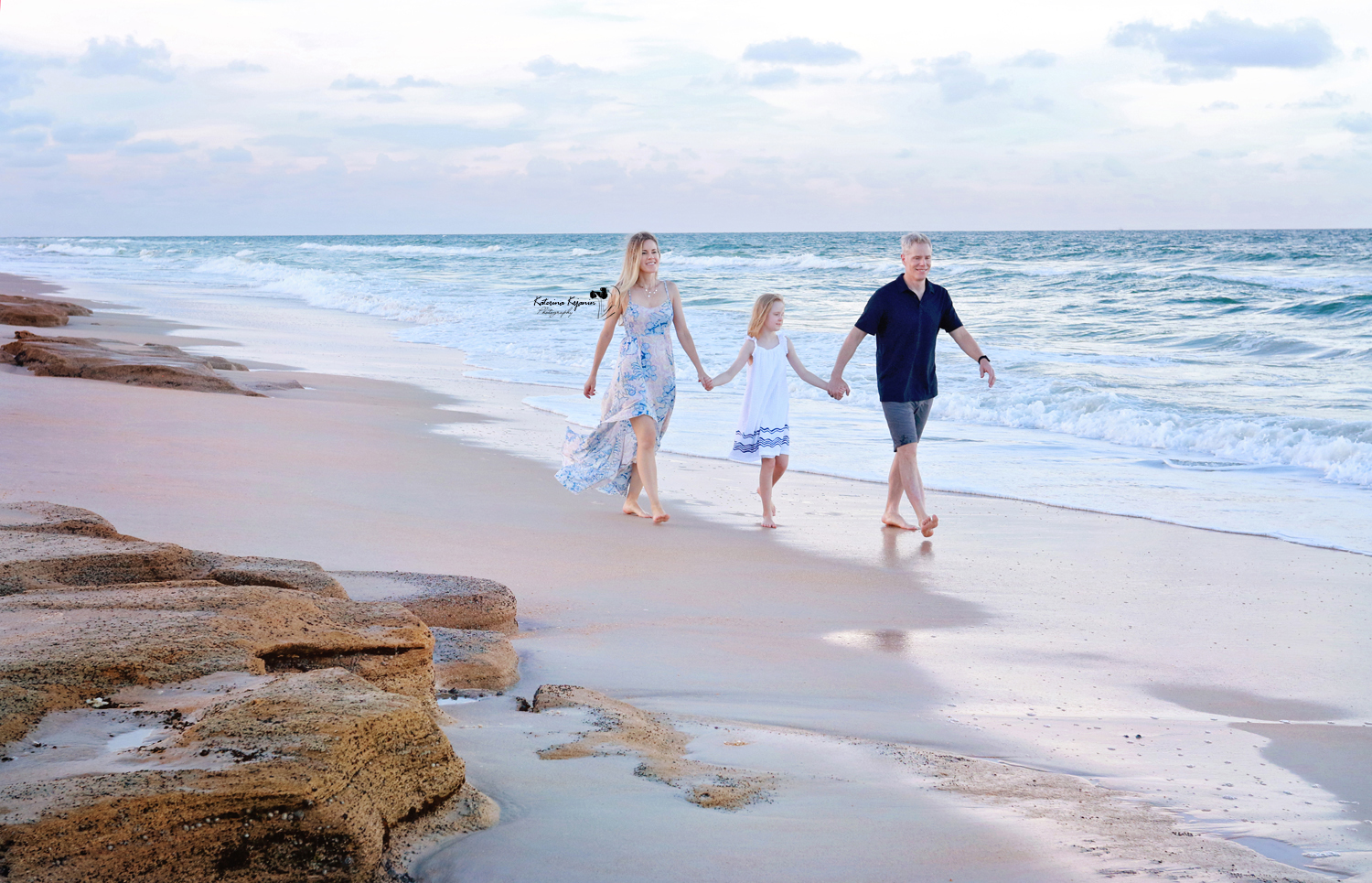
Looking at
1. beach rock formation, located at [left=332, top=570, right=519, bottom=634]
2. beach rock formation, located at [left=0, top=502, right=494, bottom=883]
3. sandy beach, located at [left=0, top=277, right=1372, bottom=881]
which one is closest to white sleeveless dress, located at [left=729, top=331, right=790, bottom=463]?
sandy beach, located at [left=0, top=277, right=1372, bottom=881]

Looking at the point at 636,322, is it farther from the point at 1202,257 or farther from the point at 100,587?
the point at 1202,257

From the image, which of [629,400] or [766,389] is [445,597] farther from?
[766,389]

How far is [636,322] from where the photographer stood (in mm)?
6887

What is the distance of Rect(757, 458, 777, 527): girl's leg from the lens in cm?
649

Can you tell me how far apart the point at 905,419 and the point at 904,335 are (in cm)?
49

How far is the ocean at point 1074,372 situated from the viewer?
797 centimetres

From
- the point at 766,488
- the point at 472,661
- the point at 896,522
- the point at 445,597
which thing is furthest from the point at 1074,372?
the point at 472,661

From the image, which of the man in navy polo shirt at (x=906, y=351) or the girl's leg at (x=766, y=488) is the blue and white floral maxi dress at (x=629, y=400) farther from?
the man in navy polo shirt at (x=906, y=351)

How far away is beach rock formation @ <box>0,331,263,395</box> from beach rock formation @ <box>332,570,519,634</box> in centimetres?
685

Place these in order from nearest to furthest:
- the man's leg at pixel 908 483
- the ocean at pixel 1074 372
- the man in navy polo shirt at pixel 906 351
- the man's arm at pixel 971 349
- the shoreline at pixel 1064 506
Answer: the shoreline at pixel 1064 506 < the man's leg at pixel 908 483 < the man in navy polo shirt at pixel 906 351 < the man's arm at pixel 971 349 < the ocean at pixel 1074 372

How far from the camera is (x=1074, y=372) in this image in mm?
14078

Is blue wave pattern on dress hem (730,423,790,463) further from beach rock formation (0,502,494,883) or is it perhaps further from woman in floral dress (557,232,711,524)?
beach rock formation (0,502,494,883)

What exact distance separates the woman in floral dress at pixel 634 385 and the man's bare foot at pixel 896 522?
1.37m
